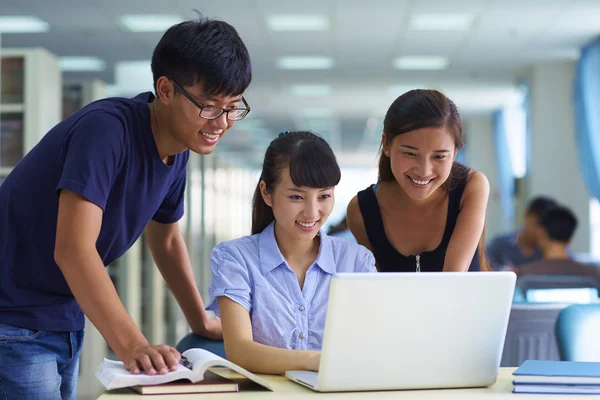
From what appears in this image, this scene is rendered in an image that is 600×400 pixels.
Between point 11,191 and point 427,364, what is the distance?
0.93 metres

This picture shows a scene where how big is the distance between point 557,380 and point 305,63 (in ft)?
31.0

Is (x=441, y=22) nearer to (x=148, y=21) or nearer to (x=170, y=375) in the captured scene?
(x=148, y=21)

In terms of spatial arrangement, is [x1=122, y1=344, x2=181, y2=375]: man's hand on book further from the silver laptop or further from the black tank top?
the black tank top

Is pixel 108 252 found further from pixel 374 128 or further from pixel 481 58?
pixel 374 128

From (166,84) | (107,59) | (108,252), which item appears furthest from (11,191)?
(107,59)

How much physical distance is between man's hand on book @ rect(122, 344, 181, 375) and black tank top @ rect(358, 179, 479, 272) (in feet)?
2.96

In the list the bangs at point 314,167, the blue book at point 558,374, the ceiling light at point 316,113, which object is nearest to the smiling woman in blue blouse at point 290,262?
the bangs at point 314,167

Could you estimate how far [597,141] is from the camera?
862cm

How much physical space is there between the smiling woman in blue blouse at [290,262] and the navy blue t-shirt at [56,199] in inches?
10.4

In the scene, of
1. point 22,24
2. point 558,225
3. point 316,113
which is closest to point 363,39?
point 22,24

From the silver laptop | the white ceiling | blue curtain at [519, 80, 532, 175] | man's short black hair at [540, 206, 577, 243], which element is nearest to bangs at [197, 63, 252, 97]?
the silver laptop

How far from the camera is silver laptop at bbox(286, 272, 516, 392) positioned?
1.40 m

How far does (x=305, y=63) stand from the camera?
10695mm

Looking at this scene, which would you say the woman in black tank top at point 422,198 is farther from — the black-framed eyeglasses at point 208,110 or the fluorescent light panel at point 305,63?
the fluorescent light panel at point 305,63
